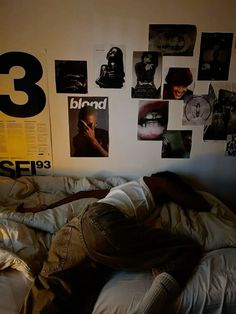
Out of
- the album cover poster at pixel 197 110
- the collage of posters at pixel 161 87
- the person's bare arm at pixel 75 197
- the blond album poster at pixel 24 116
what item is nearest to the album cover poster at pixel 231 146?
the collage of posters at pixel 161 87

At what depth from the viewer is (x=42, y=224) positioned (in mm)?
1189

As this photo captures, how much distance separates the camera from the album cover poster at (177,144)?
1.67 m

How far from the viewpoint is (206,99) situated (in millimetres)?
1602

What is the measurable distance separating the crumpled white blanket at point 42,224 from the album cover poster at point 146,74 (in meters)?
0.63

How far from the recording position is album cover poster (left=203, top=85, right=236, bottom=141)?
1.59m

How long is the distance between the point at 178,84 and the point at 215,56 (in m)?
0.25

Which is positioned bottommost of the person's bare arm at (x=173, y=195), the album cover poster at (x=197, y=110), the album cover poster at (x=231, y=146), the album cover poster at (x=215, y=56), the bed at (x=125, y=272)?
the bed at (x=125, y=272)

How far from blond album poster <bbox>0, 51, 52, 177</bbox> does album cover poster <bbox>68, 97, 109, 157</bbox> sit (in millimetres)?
154

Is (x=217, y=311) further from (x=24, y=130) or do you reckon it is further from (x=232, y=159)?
(x=24, y=130)

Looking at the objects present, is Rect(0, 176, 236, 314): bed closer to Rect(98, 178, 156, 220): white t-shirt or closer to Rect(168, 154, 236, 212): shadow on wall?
Rect(98, 178, 156, 220): white t-shirt

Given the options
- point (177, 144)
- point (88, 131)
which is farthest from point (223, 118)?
point (88, 131)

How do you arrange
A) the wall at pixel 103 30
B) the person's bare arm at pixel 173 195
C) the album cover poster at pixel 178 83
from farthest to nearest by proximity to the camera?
the album cover poster at pixel 178 83 → the wall at pixel 103 30 → the person's bare arm at pixel 173 195

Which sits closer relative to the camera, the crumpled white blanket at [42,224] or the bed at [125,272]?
the bed at [125,272]

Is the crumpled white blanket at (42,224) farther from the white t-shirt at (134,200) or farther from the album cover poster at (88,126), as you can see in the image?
the album cover poster at (88,126)
